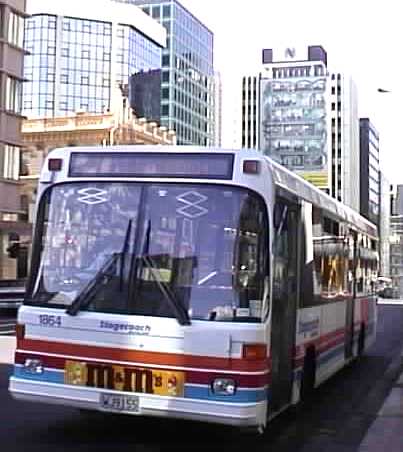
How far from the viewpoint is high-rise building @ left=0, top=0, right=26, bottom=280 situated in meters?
55.2

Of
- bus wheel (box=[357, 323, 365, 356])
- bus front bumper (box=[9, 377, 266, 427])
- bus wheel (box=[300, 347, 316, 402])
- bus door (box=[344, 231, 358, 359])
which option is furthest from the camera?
bus wheel (box=[357, 323, 365, 356])

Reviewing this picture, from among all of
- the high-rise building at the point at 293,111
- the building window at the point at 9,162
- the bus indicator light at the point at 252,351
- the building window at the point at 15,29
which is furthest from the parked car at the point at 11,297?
the building window at the point at 15,29

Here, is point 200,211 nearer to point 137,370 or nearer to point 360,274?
point 137,370

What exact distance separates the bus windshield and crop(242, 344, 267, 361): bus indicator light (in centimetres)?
24

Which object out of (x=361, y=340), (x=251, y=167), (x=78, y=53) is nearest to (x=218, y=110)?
(x=78, y=53)

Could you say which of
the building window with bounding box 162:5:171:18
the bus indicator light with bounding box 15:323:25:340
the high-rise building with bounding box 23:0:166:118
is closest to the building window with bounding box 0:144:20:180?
the bus indicator light with bounding box 15:323:25:340


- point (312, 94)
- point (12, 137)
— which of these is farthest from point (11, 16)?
point (312, 94)

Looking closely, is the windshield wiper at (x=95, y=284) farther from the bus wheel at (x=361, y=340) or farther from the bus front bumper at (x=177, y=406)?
the bus wheel at (x=361, y=340)

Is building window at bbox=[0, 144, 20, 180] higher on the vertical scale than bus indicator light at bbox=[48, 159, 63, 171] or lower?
higher

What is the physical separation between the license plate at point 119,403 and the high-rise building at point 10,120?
4704 centimetres

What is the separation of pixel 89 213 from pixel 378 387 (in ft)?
25.5

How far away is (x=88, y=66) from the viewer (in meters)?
127

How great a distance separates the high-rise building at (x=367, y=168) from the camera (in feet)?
487

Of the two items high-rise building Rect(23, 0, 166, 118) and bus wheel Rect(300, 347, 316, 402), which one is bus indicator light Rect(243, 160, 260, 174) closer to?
bus wheel Rect(300, 347, 316, 402)
